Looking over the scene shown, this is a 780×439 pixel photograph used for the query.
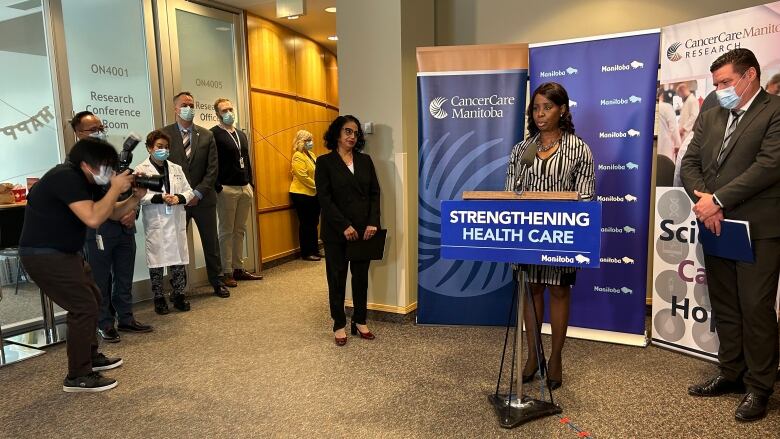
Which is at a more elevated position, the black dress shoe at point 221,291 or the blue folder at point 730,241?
the blue folder at point 730,241

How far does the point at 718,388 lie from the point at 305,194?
4757mm

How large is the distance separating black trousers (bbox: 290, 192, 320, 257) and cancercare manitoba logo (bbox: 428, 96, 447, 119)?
307 cm

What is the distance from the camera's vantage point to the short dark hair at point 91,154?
2664 millimetres

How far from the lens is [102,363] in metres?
3.18

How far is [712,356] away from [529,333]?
123cm

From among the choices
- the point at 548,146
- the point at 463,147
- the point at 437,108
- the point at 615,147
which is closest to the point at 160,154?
the point at 437,108

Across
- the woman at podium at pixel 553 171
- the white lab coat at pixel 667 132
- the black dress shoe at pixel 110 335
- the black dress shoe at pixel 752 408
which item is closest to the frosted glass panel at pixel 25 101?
the black dress shoe at pixel 110 335

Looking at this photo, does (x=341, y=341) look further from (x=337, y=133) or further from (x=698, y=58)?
(x=698, y=58)

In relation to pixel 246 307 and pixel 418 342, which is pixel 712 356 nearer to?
pixel 418 342

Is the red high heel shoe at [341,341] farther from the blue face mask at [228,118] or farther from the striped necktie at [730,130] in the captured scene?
the blue face mask at [228,118]

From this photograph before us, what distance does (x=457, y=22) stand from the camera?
432cm

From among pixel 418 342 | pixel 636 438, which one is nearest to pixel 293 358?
pixel 418 342

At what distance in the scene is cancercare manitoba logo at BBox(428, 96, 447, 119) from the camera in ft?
11.9

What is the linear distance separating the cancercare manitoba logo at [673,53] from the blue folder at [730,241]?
1.14 meters
